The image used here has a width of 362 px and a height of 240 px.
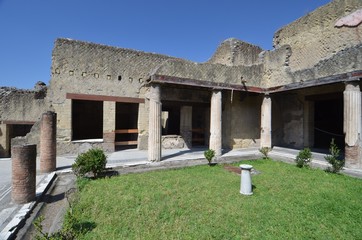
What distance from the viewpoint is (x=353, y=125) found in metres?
7.43

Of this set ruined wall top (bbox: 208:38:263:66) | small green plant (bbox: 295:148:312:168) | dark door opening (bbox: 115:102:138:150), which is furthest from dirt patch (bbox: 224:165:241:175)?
ruined wall top (bbox: 208:38:263:66)

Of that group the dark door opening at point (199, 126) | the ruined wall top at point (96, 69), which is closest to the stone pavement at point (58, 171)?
the ruined wall top at point (96, 69)

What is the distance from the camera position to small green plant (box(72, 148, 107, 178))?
6.17 m

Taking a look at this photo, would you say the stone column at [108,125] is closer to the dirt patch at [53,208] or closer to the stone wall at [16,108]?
the stone wall at [16,108]

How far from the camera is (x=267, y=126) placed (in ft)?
35.3

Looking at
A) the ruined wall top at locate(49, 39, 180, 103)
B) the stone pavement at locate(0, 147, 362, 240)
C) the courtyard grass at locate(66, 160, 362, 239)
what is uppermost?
the ruined wall top at locate(49, 39, 180, 103)

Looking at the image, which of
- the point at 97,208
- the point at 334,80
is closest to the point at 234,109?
the point at 334,80

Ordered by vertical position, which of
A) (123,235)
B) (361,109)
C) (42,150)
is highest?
(361,109)

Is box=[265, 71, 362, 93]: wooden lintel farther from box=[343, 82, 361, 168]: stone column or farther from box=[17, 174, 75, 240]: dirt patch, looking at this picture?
box=[17, 174, 75, 240]: dirt patch

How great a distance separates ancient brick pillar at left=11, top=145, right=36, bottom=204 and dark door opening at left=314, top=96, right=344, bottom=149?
44.2 ft

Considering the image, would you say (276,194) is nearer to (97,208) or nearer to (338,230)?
(338,230)

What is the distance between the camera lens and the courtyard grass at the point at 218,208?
3.62 meters

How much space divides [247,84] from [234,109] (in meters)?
1.98

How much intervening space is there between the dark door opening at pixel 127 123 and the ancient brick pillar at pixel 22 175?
6810 millimetres
